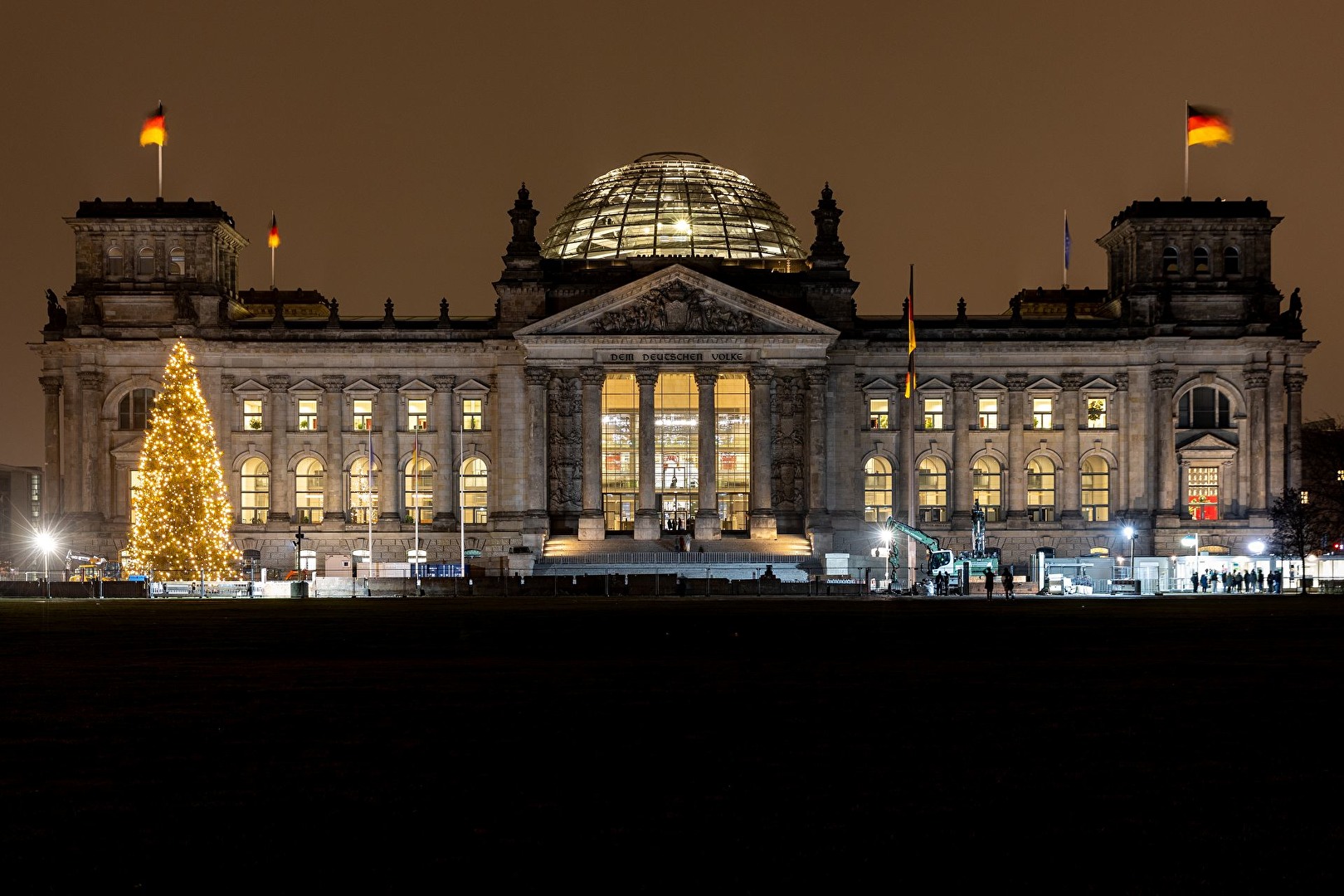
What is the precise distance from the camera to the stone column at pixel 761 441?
345ft

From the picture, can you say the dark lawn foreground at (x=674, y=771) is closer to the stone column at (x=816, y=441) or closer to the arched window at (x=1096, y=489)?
the stone column at (x=816, y=441)

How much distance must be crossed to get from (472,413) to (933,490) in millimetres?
33497

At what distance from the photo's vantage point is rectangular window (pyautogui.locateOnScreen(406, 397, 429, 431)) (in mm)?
113188

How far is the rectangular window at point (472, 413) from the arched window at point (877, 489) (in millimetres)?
27740

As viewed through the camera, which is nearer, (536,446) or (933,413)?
(536,446)

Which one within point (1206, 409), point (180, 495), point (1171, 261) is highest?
point (1171, 261)

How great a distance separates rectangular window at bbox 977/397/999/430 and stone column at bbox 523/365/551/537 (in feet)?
103

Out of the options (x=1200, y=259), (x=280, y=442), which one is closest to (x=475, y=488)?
(x=280, y=442)

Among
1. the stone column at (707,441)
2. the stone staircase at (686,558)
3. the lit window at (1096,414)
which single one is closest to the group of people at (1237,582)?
the stone staircase at (686,558)

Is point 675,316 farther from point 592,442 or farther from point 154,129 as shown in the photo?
point 154,129

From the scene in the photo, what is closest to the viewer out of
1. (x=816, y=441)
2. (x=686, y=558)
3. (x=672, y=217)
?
(x=686, y=558)

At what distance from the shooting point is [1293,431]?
373ft

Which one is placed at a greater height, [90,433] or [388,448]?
[90,433]

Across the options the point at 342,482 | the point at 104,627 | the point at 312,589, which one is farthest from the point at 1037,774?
the point at 342,482
